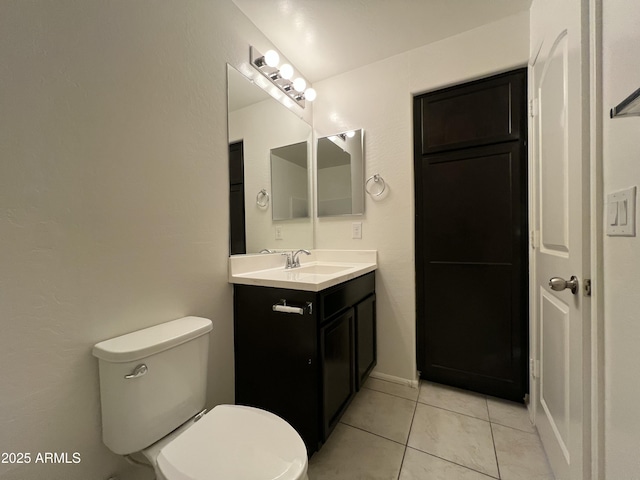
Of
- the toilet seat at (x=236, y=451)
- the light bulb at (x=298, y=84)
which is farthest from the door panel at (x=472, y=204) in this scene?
the toilet seat at (x=236, y=451)

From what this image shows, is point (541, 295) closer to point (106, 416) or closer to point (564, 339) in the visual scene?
point (564, 339)

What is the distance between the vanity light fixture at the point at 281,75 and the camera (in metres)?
1.55

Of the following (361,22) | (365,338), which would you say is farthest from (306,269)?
(361,22)

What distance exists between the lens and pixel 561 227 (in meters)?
0.99

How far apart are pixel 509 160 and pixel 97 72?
6.77 ft

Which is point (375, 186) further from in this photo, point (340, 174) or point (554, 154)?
point (554, 154)

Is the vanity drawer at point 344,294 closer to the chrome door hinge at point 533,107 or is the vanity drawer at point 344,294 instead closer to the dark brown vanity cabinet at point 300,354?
the dark brown vanity cabinet at point 300,354

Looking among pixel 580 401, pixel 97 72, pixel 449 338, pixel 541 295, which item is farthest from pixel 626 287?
pixel 97 72

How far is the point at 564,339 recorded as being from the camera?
0.95m

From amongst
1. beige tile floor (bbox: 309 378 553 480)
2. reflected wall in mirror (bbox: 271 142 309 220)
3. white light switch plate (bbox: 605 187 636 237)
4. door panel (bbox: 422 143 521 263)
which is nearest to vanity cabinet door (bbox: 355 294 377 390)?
beige tile floor (bbox: 309 378 553 480)

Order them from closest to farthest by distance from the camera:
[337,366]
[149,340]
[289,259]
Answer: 1. [149,340]
2. [337,366]
3. [289,259]

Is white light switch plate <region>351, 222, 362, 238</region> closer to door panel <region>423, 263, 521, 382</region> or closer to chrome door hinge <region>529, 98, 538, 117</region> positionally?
door panel <region>423, 263, 521, 382</region>

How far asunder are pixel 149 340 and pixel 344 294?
2.92 ft

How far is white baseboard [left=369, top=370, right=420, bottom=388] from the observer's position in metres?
1.77
